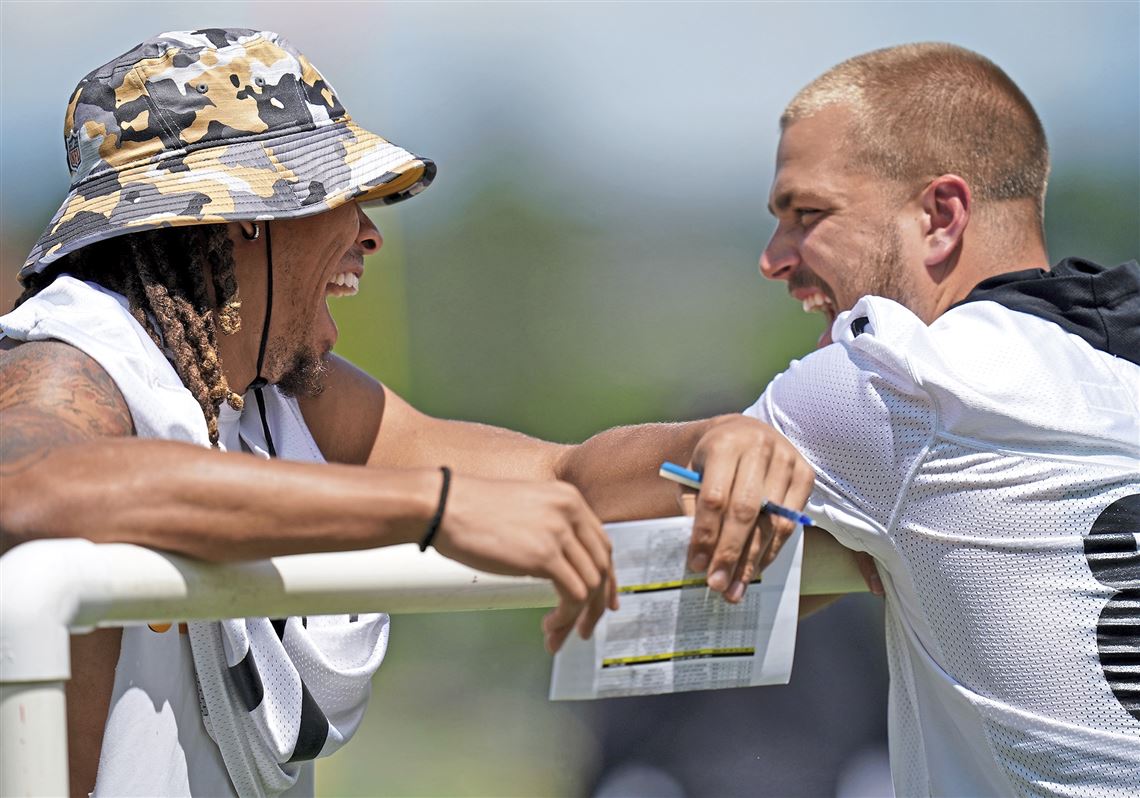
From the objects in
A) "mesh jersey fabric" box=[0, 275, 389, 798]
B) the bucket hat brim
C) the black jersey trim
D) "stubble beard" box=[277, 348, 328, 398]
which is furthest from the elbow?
the black jersey trim

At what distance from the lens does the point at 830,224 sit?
264 centimetres

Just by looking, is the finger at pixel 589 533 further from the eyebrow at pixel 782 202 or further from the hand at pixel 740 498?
the eyebrow at pixel 782 202

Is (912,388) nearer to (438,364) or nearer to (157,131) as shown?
(157,131)

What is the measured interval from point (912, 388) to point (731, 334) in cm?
575

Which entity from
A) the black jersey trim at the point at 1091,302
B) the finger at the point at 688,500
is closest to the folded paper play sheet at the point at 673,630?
the finger at the point at 688,500

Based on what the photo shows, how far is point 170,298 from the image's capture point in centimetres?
203

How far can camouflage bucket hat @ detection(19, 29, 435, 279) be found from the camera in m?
1.96

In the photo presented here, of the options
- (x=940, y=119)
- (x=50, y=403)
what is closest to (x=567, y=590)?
(x=50, y=403)

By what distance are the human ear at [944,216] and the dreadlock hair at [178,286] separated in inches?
52.5

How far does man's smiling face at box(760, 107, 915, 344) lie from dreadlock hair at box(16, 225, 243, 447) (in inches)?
45.7

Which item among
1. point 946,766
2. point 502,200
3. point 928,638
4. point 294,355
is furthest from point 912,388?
point 502,200

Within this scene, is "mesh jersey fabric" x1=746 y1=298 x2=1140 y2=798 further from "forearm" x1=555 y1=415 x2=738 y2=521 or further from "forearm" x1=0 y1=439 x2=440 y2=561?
"forearm" x1=0 y1=439 x2=440 y2=561

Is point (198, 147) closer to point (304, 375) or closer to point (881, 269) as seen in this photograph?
point (304, 375)

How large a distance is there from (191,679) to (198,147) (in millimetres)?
831
